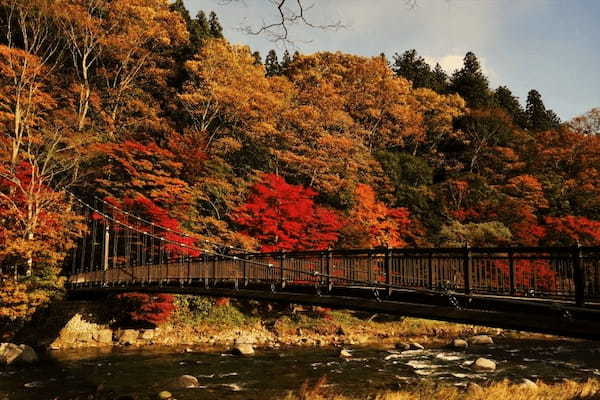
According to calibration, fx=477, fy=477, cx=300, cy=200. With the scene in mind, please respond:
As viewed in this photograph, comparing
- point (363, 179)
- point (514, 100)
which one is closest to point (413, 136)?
point (363, 179)

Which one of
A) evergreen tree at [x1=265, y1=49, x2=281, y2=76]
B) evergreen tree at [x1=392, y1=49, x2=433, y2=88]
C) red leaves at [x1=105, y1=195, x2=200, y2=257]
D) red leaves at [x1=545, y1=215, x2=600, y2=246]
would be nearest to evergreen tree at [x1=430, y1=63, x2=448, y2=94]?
evergreen tree at [x1=392, y1=49, x2=433, y2=88]

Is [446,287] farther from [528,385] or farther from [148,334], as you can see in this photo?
[148,334]

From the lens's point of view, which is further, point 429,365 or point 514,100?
point 514,100

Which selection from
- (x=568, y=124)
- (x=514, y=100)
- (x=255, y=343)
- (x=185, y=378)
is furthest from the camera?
(x=514, y=100)

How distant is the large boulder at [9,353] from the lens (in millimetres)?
15134

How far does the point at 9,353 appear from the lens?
15359 mm

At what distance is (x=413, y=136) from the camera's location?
128 feet

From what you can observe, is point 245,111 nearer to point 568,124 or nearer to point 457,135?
point 457,135

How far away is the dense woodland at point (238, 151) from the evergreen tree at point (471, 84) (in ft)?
25.0

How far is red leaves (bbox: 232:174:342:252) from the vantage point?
21.3 meters

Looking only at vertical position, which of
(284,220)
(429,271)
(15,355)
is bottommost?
(15,355)

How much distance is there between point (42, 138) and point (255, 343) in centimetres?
1311

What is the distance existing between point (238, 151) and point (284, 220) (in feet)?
28.1

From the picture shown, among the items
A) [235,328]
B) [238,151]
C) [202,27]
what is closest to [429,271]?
[235,328]
